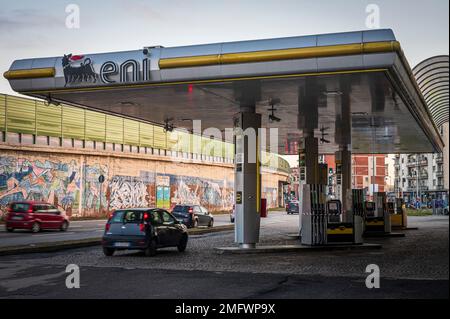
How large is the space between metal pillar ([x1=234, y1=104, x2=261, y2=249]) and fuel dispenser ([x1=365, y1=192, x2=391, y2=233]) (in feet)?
36.6

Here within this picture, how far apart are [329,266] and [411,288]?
395cm

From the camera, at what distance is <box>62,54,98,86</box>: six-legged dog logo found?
54.0 feet

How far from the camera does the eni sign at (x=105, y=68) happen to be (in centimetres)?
1598

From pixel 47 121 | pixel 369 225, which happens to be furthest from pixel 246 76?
pixel 47 121

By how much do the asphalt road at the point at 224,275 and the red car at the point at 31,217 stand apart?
11.9 metres

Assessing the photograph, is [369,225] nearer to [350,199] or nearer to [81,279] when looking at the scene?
[350,199]

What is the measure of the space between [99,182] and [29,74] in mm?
34258

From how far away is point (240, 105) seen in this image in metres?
20.0

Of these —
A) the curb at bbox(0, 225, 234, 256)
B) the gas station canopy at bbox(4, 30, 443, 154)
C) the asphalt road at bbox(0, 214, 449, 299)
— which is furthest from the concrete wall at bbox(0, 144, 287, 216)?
the asphalt road at bbox(0, 214, 449, 299)

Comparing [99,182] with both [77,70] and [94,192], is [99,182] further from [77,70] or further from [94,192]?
[77,70]

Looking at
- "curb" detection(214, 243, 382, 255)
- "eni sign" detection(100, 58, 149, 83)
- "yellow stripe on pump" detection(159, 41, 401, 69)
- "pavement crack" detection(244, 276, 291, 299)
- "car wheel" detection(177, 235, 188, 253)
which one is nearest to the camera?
"pavement crack" detection(244, 276, 291, 299)

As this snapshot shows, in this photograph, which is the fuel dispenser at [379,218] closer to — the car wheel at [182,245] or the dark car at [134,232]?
the car wheel at [182,245]

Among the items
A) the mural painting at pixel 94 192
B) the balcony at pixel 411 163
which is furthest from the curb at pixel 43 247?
the balcony at pixel 411 163

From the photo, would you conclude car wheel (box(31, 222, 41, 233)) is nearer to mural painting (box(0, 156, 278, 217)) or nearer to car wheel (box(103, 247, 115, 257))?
mural painting (box(0, 156, 278, 217))
